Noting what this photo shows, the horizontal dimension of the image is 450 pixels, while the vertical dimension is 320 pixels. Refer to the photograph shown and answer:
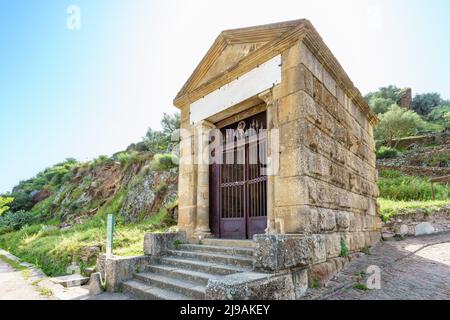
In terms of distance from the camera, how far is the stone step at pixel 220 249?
4.53 metres

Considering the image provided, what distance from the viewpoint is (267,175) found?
4766 millimetres

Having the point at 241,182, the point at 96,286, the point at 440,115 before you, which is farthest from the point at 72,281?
the point at 440,115

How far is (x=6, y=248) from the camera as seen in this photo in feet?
44.7

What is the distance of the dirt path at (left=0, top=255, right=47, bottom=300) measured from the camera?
15.7ft

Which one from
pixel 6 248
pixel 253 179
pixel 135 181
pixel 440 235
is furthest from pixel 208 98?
pixel 6 248

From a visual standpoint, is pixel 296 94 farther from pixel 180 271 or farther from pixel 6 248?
pixel 6 248

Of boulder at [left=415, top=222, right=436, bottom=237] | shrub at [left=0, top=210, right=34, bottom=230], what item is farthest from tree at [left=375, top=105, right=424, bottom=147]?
shrub at [left=0, top=210, right=34, bottom=230]

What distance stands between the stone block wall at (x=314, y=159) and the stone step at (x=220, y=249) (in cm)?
72

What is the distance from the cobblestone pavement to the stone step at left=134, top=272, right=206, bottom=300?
4.63ft

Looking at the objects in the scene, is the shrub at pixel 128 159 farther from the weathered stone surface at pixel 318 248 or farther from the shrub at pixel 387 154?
the shrub at pixel 387 154

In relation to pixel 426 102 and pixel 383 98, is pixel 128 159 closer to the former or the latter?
pixel 383 98

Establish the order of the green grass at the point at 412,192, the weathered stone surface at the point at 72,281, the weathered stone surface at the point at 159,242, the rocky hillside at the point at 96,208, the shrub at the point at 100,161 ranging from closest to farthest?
the weathered stone surface at the point at 159,242, the weathered stone surface at the point at 72,281, the rocky hillside at the point at 96,208, the green grass at the point at 412,192, the shrub at the point at 100,161

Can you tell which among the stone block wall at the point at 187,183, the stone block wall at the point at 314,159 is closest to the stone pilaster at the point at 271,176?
the stone block wall at the point at 314,159

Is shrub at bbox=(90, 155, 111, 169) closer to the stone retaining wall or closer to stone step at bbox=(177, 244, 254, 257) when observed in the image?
stone step at bbox=(177, 244, 254, 257)
